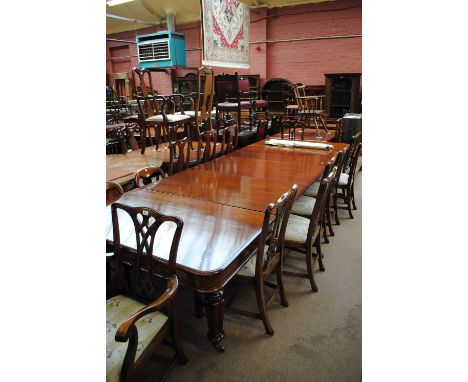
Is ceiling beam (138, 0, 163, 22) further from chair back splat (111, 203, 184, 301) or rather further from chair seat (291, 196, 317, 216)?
chair back splat (111, 203, 184, 301)

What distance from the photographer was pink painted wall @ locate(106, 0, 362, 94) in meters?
6.67

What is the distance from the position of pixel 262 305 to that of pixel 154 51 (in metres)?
8.33

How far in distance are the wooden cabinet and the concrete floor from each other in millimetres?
5015

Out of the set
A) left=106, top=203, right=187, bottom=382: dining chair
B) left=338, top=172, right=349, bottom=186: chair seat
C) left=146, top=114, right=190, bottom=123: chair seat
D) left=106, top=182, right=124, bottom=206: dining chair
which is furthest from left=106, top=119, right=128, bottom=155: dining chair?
left=338, top=172, right=349, bottom=186: chair seat

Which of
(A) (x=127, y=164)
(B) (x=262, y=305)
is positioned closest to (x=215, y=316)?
(B) (x=262, y=305)

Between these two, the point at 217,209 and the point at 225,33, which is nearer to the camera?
the point at 217,209

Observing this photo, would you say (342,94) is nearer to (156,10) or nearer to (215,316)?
(156,10)

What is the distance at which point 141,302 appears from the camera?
146 centimetres

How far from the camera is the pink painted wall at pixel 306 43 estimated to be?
667 centimetres

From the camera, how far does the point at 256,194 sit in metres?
2.05

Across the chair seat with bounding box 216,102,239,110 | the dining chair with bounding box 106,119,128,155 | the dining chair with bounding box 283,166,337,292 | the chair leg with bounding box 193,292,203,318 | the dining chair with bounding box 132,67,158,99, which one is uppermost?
the dining chair with bounding box 132,67,158,99
